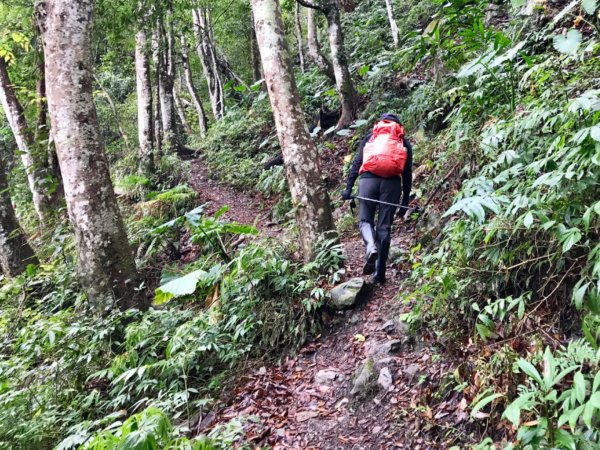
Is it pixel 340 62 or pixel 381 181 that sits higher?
pixel 340 62

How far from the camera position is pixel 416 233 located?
6.19m

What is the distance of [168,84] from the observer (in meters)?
13.6

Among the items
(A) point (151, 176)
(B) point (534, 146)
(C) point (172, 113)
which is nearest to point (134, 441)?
(B) point (534, 146)

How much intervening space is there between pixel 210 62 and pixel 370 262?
17.6m

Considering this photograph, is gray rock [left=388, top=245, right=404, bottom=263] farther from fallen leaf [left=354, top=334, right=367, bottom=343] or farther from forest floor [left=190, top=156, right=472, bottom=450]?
fallen leaf [left=354, top=334, right=367, bottom=343]

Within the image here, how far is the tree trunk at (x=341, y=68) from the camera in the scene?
32.5 ft

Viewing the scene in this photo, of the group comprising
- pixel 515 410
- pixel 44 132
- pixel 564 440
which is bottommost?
pixel 564 440

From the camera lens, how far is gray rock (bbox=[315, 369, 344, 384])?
431 centimetres

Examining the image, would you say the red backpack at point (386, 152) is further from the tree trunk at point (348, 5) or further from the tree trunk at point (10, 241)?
the tree trunk at point (348, 5)

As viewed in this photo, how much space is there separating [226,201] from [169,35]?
20.5 feet

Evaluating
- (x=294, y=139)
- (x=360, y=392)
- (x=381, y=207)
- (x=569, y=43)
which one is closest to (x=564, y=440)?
(x=360, y=392)

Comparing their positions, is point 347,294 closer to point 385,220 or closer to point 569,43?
point 385,220

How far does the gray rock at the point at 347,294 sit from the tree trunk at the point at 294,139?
762mm

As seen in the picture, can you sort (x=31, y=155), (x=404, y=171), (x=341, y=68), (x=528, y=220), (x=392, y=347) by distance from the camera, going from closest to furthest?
(x=528, y=220) → (x=392, y=347) → (x=404, y=171) → (x=31, y=155) → (x=341, y=68)
